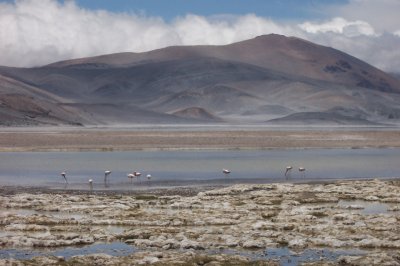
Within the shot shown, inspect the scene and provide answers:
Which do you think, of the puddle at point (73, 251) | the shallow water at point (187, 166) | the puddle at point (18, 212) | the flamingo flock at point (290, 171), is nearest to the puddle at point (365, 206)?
the shallow water at point (187, 166)

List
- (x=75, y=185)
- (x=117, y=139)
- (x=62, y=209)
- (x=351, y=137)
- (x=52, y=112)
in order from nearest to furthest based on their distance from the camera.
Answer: (x=62, y=209) → (x=75, y=185) → (x=117, y=139) → (x=351, y=137) → (x=52, y=112)

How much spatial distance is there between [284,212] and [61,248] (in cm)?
846

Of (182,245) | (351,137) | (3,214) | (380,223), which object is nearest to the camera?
(182,245)

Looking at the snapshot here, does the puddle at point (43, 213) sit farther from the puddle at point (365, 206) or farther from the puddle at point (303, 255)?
the puddle at point (365, 206)

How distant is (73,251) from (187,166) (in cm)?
2621

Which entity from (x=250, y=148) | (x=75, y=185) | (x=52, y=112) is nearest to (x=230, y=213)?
(x=75, y=185)

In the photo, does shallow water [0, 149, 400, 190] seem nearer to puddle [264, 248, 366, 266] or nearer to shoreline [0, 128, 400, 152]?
shoreline [0, 128, 400, 152]

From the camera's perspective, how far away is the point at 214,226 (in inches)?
918

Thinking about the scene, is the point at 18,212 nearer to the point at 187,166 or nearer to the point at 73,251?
the point at 73,251

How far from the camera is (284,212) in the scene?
85.0ft

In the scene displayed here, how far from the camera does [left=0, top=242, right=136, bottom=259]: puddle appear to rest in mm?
19109

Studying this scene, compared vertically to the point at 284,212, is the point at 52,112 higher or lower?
higher

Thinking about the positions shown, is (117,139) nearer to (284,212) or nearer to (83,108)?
(284,212)

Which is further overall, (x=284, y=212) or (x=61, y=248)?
(x=284, y=212)
